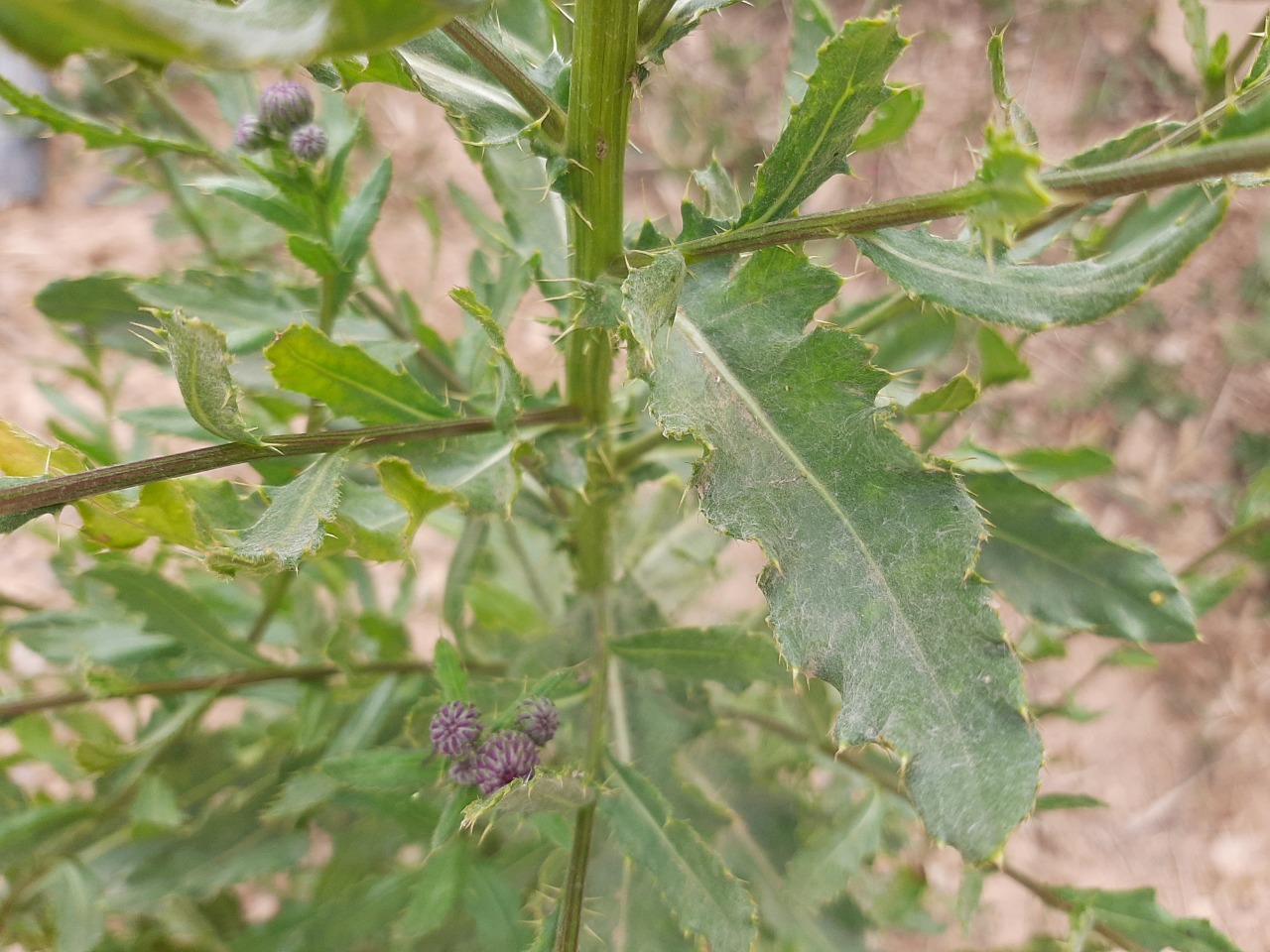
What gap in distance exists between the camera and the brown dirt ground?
309 centimetres

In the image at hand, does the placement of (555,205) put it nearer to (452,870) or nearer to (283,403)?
(283,403)

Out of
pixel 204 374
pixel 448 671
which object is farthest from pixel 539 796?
pixel 204 374

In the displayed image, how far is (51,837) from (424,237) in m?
3.01

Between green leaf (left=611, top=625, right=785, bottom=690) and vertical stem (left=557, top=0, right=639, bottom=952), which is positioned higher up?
vertical stem (left=557, top=0, right=639, bottom=952)

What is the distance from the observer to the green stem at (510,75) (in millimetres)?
918

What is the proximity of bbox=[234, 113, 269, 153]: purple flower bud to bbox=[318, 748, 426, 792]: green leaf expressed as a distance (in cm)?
94

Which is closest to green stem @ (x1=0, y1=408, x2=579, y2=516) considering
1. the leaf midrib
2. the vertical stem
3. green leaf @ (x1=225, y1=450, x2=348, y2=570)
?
green leaf @ (x1=225, y1=450, x2=348, y2=570)

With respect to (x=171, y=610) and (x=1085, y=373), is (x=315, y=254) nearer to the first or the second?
(x=171, y=610)

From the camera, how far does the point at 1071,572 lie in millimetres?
1493

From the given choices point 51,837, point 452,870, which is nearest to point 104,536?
point 452,870

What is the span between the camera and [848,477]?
3.31 feet

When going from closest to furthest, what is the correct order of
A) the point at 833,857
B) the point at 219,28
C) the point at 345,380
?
the point at 219,28, the point at 345,380, the point at 833,857

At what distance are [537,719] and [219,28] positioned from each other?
968 millimetres

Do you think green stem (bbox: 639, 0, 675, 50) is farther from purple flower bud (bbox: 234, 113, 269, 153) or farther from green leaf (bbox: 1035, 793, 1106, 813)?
green leaf (bbox: 1035, 793, 1106, 813)
